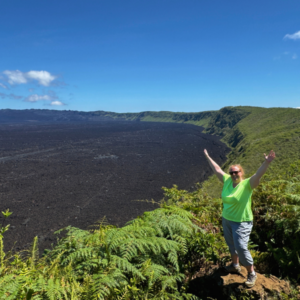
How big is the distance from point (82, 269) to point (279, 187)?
516cm

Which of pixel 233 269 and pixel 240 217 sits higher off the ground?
pixel 240 217

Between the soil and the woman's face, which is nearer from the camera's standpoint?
the woman's face

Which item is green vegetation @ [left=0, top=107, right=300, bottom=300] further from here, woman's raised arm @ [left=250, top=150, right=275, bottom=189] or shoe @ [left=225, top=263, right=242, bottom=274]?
woman's raised arm @ [left=250, top=150, right=275, bottom=189]

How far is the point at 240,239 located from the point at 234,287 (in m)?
0.71

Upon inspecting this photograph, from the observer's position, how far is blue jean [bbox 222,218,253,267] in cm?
315

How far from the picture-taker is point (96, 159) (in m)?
52.5

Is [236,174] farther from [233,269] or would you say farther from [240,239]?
[233,269]

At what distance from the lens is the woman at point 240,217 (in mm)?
3166

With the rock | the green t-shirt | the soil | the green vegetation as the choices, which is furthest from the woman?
the soil

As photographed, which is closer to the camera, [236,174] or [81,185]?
[236,174]

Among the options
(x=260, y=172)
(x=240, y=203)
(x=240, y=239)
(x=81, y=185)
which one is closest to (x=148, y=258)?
(x=240, y=239)

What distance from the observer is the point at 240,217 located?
329 cm

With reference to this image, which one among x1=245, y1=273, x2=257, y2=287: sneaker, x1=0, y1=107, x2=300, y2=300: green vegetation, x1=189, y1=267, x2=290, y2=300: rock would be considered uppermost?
x1=0, y1=107, x2=300, y2=300: green vegetation

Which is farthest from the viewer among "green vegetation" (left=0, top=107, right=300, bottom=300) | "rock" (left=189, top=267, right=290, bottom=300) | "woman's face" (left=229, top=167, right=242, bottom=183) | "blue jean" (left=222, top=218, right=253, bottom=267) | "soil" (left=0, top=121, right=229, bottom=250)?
"soil" (left=0, top=121, right=229, bottom=250)
